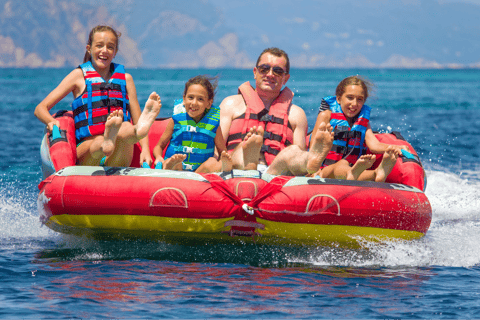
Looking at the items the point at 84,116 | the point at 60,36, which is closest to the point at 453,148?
the point at 84,116

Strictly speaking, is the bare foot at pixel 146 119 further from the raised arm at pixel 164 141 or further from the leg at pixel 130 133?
the raised arm at pixel 164 141

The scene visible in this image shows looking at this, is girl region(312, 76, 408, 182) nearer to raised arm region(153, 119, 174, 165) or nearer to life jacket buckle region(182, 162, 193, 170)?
life jacket buckle region(182, 162, 193, 170)

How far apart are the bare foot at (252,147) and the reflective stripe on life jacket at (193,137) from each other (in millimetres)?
625

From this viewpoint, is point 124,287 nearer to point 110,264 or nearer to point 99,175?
point 110,264

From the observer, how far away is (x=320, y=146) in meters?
4.62

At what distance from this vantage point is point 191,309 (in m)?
3.90

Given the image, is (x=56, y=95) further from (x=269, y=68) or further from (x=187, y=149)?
(x=269, y=68)

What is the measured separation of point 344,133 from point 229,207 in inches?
60.8

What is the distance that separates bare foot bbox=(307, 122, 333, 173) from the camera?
15.0ft

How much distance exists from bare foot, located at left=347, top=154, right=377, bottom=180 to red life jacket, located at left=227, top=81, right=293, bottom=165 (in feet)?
2.24

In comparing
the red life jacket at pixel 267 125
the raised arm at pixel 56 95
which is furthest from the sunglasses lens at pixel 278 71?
the raised arm at pixel 56 95

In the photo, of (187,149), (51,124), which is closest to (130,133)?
(187,149)

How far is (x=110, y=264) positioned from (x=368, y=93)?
269 centimetres

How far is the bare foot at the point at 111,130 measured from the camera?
183 inches
